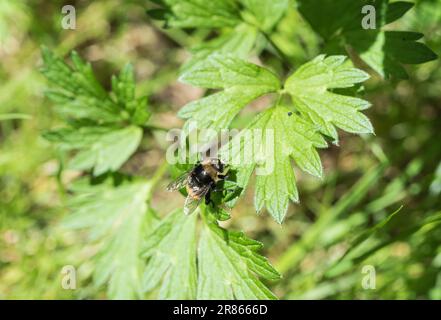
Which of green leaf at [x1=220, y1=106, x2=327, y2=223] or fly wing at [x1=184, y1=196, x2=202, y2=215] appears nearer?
green leaf at [x1=220, y1=106, x2=327, y2=223]

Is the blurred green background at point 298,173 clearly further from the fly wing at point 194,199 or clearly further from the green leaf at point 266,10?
the fly wing at point 194,199

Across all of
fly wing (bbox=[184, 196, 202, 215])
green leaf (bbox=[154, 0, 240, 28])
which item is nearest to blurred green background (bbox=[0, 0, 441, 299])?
green leaf (bbox=[154, 0, 240, 28])

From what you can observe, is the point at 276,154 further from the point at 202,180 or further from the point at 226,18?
the point at 226,18

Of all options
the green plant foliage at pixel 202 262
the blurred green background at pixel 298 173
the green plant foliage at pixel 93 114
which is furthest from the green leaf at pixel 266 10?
the green plant foliage at pixel 202 262

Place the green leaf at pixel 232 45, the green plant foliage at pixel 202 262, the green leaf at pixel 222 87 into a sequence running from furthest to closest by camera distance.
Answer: the green leaf at pixel 232 45 → the green plant foliage at pixel 202 262 → the green leaf at pixel 222 87

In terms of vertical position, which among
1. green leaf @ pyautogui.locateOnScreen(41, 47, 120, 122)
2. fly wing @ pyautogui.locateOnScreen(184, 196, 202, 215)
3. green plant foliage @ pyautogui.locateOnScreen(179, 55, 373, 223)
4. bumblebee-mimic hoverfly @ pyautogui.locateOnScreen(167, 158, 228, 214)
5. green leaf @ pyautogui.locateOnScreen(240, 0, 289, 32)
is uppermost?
green leaf @ pyautogui.locateOnScreen(240, 0, 289, 32)

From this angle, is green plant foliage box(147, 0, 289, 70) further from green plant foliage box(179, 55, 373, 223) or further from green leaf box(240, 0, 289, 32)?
green plant foliage box(179, 55, 373, 223)
